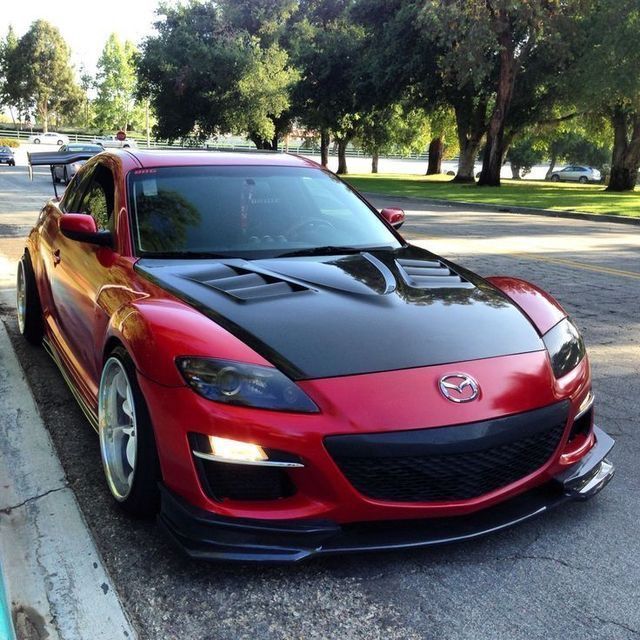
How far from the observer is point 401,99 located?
35.4 meters

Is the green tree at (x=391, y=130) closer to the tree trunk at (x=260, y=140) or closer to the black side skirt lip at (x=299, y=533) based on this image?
the tree trunk at (x=260, y=140)

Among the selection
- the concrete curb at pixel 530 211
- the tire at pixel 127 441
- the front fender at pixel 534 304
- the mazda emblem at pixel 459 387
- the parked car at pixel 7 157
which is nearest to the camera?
the mazda emblem at pixel 459 387

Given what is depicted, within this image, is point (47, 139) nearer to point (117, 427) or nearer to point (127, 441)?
point (117, 427)

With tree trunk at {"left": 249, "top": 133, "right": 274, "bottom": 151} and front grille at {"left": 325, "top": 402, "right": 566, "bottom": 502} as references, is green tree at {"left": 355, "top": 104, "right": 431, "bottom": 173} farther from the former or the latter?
front grille at {"left": 325, "top": 402, "right": 566, "bottom": 502}

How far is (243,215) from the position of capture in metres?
3.71

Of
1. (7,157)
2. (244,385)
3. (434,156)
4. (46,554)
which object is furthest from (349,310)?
(434,156)

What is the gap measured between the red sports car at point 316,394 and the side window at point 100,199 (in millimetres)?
273

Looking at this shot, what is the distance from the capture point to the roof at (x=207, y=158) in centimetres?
389

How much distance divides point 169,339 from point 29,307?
296 cm

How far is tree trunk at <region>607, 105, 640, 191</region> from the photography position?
31750 millimetres

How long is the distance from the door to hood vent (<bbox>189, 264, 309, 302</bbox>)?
0.57 metres

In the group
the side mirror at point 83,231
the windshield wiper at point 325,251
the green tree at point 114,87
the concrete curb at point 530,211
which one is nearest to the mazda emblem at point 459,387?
the windshield wiper at point 325,251

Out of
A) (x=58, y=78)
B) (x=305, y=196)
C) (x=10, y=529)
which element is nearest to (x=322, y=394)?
(x=10, y=529)

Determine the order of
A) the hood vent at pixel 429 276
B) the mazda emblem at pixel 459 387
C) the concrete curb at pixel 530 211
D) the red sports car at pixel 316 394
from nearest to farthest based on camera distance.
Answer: the red sports car at pixel 316 394 → the mazda emblem at pixel 459 387 → the hood vent at pixel 429 276 → the concrete curb at pixel 530 211
